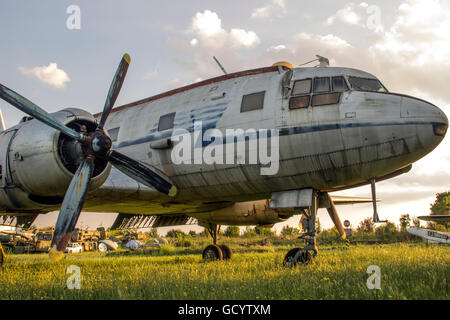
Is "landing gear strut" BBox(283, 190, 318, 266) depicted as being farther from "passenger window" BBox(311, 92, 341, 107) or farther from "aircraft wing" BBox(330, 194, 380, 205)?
"aircraft wing" BBox(330, 194, 380, 205)

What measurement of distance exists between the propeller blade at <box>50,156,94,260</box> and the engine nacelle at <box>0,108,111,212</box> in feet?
1.25

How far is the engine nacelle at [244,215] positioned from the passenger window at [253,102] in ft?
21.3

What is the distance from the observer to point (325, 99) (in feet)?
30.6

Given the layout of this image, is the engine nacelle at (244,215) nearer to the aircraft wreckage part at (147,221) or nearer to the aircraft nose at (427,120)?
the aircraft wreckage part at (147,221)

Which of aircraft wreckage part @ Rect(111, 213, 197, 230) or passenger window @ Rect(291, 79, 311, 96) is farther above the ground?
passenger window @ Rect(291, 79, 311, 96)

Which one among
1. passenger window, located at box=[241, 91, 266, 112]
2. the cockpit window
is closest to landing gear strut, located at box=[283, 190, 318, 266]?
passenger window, located at box=[241, 91, 266, 112]

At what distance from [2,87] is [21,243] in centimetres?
2913

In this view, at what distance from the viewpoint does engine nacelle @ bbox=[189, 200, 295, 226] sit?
16031 mm

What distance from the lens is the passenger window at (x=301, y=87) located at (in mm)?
9695

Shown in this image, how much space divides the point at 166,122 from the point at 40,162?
157 inches

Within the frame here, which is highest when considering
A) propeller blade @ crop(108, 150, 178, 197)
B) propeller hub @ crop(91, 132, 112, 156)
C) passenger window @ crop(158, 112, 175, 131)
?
passenger window @ crop(158, 112, 175, 131)

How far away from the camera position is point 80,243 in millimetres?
41344

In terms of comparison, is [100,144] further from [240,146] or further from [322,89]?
[322,89]

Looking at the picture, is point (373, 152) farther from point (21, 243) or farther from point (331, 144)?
point (21, 243)
